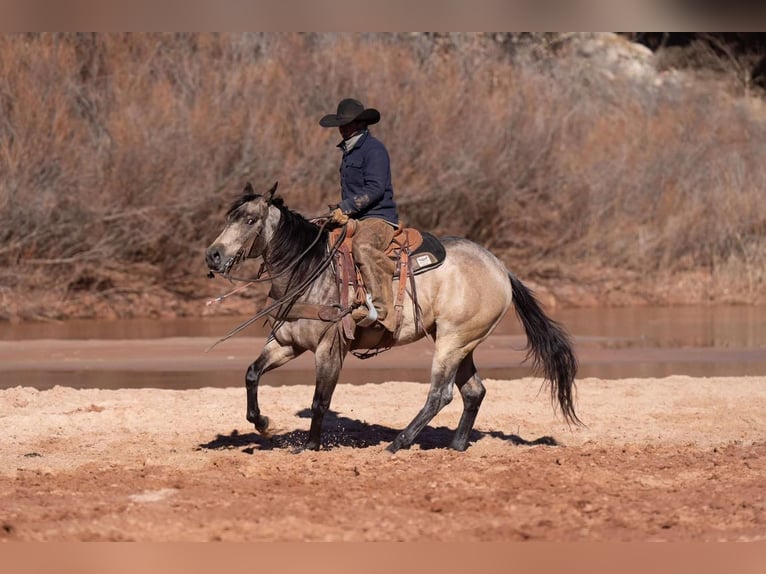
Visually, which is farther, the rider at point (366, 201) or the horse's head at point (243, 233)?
the rider at point (366, 201)

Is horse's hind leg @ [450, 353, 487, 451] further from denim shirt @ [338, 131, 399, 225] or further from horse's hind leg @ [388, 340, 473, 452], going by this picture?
denim shirt @ [338, 131, 399, 225]

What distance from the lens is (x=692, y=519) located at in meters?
7.07

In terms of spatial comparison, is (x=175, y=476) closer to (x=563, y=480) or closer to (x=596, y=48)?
(x=563, y=480)

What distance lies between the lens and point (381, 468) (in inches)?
347

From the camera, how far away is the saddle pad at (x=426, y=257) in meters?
9.66

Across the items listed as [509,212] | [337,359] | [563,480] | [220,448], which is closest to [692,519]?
[563,480]

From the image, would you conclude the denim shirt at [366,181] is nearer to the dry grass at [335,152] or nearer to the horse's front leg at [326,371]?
the horse's front leg at [326,371]

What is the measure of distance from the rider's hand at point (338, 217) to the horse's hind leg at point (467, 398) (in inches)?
63.0

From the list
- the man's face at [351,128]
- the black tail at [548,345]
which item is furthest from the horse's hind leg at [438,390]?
the man's face at [351,128]

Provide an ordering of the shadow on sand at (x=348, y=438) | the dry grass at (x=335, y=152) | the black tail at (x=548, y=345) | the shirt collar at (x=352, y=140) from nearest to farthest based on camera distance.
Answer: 1. the shirt collar at (x=352, y=140)
2. the black tail at (x=548, y=345)
3. the shadow on sand at (x=348, y=438)
4. the dry grass at (x=335, y=152)

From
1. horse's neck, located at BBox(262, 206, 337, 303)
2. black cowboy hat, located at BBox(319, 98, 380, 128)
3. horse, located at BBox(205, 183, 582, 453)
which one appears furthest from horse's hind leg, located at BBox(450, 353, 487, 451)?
black cowboy hat, located at BBox(319, 98, 380, 128)

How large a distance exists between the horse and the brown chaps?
16 cm

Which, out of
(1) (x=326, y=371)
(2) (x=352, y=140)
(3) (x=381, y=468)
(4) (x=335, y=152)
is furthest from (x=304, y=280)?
(4) (x=335, y=152)

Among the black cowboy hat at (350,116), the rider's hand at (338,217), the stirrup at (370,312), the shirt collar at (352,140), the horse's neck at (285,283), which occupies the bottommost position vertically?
the stirrup at (370,312)
